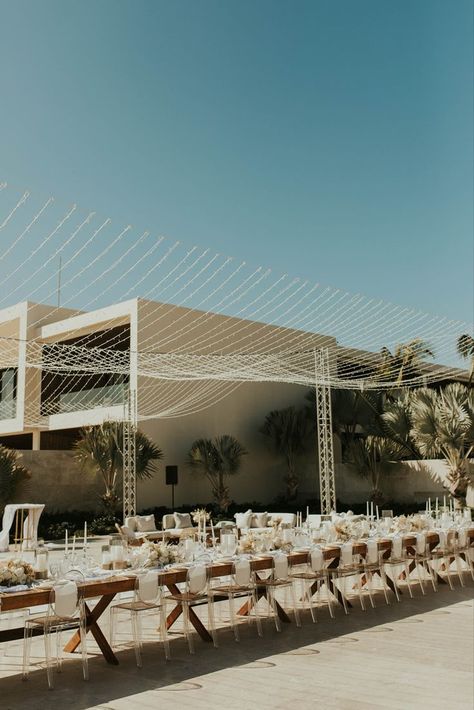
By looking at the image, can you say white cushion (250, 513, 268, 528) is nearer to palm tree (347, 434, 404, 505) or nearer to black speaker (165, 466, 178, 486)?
black speaker (165, 466, 178, 486)

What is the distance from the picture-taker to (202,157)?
1066 centimetres

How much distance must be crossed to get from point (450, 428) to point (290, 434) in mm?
5798

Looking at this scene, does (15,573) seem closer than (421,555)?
Yes

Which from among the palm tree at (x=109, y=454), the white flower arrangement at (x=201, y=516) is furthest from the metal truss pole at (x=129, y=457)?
the white flower arrangement at (x=201, y=516)

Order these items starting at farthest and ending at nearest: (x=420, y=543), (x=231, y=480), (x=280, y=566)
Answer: (x=231, y=480) < (x=420, y=543) < (x=280, y=566)

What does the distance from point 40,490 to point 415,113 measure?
1267 cm

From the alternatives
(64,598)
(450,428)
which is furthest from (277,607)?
(450,428)

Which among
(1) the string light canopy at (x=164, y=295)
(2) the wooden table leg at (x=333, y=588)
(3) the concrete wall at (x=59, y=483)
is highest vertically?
(1) the string light canopy at (x=164, y=295)

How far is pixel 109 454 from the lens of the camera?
17266mm

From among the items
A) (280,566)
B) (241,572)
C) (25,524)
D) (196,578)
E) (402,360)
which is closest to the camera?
(196,578)

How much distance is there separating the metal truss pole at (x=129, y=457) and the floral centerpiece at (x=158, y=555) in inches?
386

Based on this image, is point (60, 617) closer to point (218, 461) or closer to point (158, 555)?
point (158, 555)

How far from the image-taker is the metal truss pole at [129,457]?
15945mm

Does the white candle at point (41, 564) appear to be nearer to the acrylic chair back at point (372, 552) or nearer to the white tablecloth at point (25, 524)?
the acrylic chair back at point (372, 552)
